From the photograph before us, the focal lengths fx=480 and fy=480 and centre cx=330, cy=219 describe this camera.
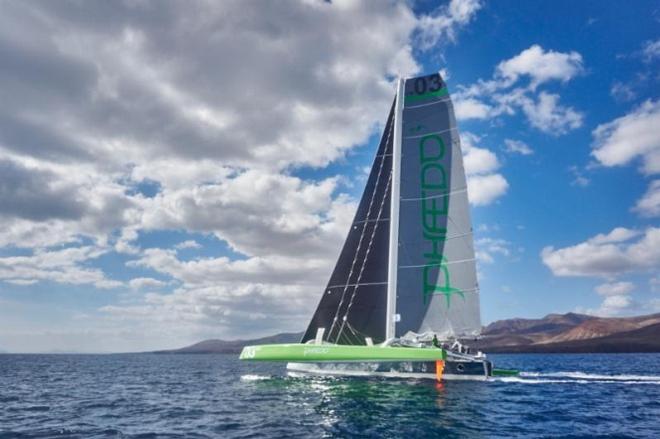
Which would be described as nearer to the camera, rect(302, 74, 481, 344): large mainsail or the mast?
the mast

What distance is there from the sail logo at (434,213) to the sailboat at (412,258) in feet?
0.18

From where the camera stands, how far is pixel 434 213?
91.1ft

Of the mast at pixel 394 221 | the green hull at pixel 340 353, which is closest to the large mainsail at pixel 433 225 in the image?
the mast at pixel 394 221

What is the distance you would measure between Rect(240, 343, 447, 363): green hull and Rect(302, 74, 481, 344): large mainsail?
2.61m

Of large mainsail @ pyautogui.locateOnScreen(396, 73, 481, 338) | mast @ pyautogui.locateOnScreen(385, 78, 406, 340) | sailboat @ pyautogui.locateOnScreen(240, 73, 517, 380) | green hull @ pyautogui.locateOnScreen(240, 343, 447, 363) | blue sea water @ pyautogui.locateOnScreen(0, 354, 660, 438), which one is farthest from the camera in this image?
large mainsail @ pyautogui.locateOnScreen(396, 73, 481, 338)

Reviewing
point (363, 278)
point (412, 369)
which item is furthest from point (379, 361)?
point (363, 278)

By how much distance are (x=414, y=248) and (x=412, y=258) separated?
59 centimetres

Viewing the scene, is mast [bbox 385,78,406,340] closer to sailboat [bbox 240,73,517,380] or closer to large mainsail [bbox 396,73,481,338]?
sailboat [bbox 240,73,517,380]

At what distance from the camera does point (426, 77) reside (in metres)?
28.8

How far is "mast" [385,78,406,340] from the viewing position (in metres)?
26.0

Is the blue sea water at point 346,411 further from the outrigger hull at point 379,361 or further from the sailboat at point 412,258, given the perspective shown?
the sailboat at point 412,258

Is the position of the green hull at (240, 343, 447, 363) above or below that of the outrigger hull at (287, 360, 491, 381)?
above

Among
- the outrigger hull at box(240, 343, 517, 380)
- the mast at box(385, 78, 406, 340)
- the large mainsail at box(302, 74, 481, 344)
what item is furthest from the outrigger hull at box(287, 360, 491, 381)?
the large mainsail at box(302, 74, 481, 344)

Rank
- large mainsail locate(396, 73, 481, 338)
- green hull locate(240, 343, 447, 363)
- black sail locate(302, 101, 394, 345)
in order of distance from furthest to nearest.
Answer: black sail locate(302, 101, 394, 345) < large mainsail locate(396, 73, 481, 338) < green hull locate(240, 343, 447, 363)
